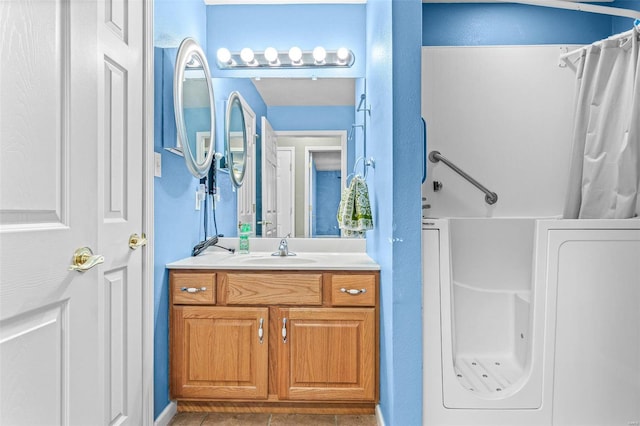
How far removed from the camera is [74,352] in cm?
103

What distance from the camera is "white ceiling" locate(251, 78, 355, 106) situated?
2549mm

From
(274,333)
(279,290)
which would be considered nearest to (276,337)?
(274,333)

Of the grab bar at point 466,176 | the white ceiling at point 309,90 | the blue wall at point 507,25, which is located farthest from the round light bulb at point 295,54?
the grab bar at point 466,176

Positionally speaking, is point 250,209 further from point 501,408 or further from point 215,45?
point 501,408

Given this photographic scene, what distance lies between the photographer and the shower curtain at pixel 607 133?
72.6 inches

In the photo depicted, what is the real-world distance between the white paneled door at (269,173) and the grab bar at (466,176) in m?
1.08

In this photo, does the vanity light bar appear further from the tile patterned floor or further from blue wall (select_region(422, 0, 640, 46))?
the tile patterned floor

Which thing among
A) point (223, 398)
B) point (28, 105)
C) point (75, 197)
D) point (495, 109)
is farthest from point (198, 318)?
point (495, 109)

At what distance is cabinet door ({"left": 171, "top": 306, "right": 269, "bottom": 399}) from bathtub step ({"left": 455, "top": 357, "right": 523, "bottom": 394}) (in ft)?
3.29

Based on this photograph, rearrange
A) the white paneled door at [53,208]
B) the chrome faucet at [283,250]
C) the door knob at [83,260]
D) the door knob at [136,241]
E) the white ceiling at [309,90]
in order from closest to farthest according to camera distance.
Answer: the white paneled door at [53,208]
the door knob at [83,260]
the door knob at [136,241]
the chrome faucet at [283,250]
the white ceiling at [309,90]

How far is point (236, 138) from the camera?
253 centimetres

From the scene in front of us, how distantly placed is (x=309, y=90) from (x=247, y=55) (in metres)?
0.46

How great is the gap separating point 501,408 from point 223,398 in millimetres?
1337

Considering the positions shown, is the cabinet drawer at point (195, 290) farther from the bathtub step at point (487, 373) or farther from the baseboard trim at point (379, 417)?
the bathtub step at point (487, 373)
